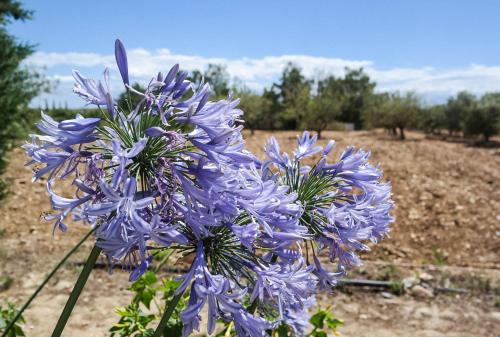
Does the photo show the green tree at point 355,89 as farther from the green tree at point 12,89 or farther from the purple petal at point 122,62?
the purple petal at point 122,62

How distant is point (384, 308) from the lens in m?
5.22

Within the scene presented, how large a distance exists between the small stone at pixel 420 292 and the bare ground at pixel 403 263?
0.12ft

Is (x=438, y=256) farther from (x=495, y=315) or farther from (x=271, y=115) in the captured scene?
(x=271, y=115)

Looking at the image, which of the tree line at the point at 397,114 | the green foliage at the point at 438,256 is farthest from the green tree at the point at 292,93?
the green foliage at the point at 438,256

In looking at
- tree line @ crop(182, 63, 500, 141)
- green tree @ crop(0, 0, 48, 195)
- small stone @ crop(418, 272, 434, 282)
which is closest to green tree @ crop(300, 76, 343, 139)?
tree line @ crop(182, 63, 500, 141)

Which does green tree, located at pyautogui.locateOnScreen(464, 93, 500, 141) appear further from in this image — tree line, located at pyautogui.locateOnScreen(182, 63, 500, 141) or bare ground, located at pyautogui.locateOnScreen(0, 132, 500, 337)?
bare ground, located at pyautogui.locateOnScreen(0, 132, 500, 337)

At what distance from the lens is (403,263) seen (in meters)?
6.86

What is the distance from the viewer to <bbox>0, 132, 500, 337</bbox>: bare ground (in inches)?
190

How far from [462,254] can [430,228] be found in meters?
1.19

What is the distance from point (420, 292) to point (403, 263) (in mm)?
1364

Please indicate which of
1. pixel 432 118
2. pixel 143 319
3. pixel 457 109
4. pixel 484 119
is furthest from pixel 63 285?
pixel 432 118

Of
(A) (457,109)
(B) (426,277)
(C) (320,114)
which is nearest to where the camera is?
(B) (426,277)

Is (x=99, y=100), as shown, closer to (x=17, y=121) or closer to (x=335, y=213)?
(x=335, y=213)

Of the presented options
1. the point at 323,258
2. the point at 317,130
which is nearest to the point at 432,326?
the point at 323,258
